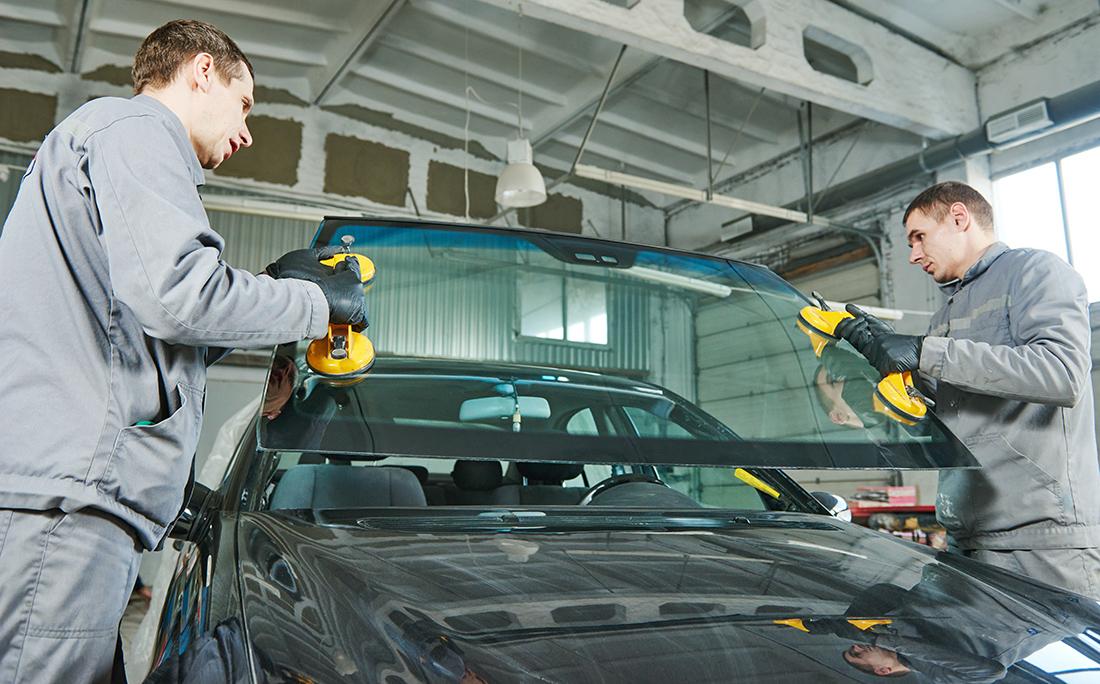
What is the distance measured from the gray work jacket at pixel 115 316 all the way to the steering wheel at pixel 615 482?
2.79ft

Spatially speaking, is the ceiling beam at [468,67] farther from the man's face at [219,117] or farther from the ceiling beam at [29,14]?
the man's face at [219,117]

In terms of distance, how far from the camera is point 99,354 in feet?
3.98

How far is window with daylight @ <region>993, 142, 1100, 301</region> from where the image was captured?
6957 millimetres

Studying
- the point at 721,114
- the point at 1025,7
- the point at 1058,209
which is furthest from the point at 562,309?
the point at 721,114

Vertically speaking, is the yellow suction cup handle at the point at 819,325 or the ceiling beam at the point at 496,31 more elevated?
the ceiling beam at the point at 496,31

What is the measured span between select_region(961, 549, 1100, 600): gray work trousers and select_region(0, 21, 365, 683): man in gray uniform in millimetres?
1648

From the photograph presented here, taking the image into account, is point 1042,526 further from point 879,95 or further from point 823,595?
point 879,95

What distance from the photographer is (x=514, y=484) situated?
7.72 feet

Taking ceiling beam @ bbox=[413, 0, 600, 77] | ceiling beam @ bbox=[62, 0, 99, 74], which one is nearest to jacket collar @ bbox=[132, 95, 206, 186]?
ceiling beam @ bbox=[413, 0, 600, 77]

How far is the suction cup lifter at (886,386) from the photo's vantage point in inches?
66.1

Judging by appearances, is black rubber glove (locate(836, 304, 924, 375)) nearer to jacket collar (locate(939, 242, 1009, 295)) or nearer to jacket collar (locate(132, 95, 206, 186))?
jacket collar (locate(939, 242, 1009, 295))

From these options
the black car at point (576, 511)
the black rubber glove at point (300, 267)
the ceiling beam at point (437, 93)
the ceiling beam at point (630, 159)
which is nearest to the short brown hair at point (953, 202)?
the black car at point (576, 511)

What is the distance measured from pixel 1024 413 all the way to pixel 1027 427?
33 mm

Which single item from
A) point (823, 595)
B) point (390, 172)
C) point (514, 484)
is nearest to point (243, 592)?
point (823, 595)
